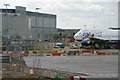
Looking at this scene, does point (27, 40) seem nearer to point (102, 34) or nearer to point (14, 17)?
point (14, 17)

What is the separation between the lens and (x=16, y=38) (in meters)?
49.5

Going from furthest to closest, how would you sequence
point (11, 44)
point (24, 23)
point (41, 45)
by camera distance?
point (24, 23), point (41, 45), point (11, 44)

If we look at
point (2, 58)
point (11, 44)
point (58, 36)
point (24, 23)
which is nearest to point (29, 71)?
point (2, 58)

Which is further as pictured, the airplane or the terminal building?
the airplane

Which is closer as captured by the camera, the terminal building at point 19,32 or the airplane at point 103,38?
the terminal building at point 19,32

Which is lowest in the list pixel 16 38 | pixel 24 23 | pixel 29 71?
pixel 29 71

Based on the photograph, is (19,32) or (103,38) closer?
(19,32)

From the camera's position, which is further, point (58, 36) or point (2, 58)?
point (58, 36)

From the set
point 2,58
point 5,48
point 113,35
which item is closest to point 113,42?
point 113,35

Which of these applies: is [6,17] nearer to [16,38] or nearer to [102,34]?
[16,38]

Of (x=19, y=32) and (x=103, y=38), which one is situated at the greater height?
(x=19, y=32)

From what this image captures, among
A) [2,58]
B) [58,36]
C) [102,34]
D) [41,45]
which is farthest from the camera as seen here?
[58,36]

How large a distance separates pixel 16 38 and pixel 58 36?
60.4 meters

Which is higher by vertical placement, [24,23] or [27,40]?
[24,23]
